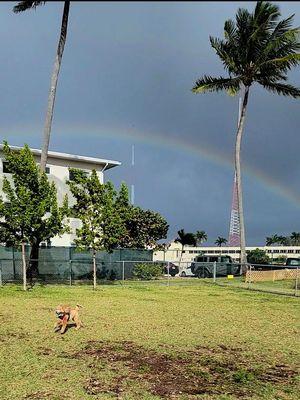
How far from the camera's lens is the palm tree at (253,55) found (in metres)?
28.8

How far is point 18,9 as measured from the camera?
23250 millimetres

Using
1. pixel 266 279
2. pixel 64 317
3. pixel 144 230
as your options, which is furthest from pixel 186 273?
pixel 64 317

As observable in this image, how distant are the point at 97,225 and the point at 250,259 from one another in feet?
121

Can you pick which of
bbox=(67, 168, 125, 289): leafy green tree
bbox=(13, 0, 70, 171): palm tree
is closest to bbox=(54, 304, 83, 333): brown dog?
bbox=(67, 168, 125, 289): leafy green tree

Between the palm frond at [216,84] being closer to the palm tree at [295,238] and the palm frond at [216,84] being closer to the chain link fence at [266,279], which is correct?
the chain link fence at [266,279]

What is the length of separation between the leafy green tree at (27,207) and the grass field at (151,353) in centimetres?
543

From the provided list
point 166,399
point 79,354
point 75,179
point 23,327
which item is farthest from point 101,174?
point 166,399

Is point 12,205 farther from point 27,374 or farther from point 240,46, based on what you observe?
point 240,46

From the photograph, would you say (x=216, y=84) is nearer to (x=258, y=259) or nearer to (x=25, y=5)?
(x=25, y=5)

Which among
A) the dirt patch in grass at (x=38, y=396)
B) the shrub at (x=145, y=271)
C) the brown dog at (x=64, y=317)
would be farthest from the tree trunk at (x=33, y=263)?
the dirt patch in grass at (x=38, y=396)

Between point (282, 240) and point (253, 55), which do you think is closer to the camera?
point (253, 55)

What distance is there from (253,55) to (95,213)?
17.1 metres

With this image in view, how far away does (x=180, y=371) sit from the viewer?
6.14 metres

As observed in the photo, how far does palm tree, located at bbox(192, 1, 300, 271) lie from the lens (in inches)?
1136
